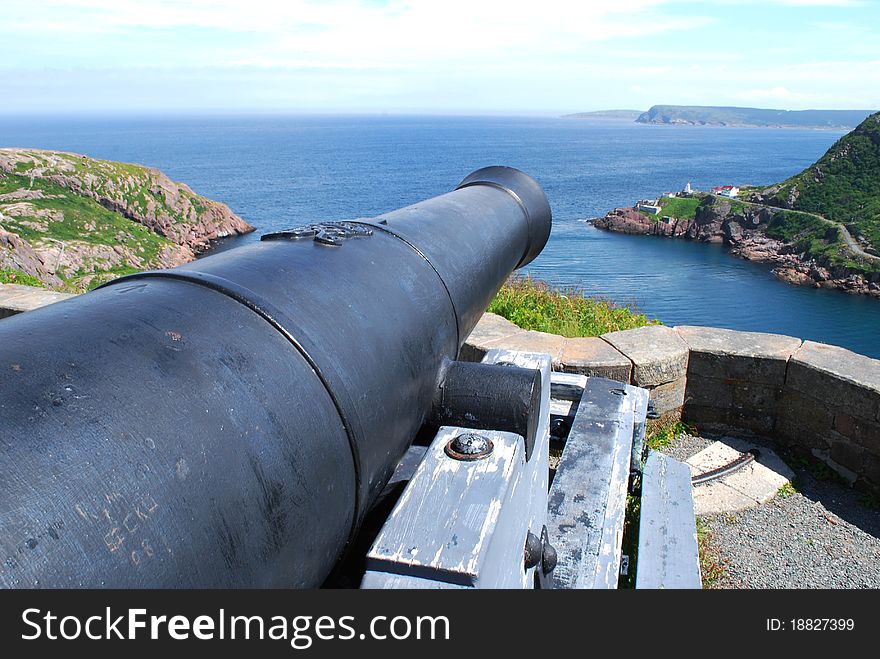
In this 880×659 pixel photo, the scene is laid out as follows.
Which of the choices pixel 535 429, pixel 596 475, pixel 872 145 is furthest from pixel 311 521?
pixel 872 145

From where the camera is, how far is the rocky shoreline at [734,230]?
48169 millimetres

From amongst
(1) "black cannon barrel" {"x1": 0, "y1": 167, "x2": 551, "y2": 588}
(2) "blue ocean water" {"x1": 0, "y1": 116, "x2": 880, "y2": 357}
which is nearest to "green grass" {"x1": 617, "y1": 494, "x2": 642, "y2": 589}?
(1) "black cannon barrel" {"x1": 0, "y1": 167, "x2": 551, "y2": 588}

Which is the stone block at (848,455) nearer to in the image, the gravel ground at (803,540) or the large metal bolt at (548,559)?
the gravel ground at (803,540)

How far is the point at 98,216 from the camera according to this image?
40375 mm

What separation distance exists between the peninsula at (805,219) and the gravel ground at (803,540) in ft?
152

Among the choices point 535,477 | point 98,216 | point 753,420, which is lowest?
point 98,216

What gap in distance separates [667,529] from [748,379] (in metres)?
1.78

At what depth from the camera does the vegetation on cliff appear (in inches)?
1329

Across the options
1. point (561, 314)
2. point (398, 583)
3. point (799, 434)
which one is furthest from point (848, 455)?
point (398, 583)

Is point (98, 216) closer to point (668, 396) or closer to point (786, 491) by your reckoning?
point (668, 396)

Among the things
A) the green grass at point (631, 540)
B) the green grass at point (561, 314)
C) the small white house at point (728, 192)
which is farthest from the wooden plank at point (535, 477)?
the small white house at point (728, 192)

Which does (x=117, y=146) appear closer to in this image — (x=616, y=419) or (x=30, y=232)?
(x=30, y=232)
